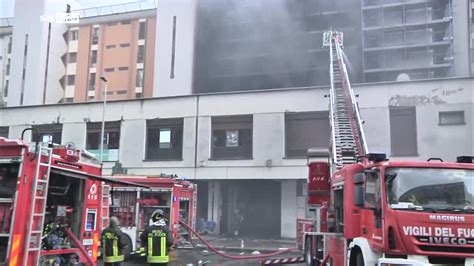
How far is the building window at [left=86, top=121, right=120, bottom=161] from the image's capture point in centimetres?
2569

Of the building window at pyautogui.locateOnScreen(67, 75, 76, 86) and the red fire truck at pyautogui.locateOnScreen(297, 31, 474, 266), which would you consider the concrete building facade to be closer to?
the red fire truck at pyautogui.locateOnScreen(297, 31, 474, 266)

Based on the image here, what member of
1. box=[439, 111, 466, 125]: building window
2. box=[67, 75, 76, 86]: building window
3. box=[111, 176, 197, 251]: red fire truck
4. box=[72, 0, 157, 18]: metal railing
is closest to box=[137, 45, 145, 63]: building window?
box=[72, 0, 157, 18]: metal railing

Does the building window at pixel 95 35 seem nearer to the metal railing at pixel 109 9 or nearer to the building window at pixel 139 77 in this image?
the metal railing at pixel 109 9

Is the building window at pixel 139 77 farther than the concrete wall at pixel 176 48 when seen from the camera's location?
Yes

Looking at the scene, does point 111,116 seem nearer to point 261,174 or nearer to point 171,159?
point 171,159

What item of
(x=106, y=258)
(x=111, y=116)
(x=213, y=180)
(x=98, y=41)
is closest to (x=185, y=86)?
(x=111, y=116)

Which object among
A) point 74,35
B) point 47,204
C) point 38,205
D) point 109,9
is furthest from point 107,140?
point 109,9

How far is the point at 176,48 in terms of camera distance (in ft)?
119

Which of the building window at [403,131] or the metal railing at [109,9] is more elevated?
the metal railing at [109,9]

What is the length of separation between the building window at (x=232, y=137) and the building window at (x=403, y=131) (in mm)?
6597

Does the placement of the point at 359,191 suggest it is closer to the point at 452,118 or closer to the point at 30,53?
the point at 452,118

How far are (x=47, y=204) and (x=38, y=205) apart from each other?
1.18 meters

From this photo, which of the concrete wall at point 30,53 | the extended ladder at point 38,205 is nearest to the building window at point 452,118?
the extended ladder at point 38,205

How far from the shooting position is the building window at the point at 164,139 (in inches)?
977
